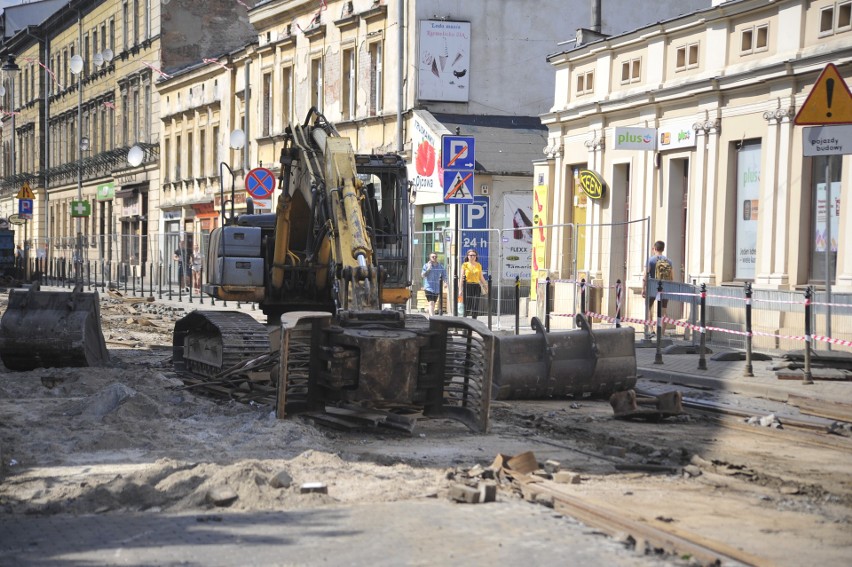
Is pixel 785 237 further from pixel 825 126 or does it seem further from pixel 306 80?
pixel 306 80

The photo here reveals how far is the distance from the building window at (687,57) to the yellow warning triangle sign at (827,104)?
973cm

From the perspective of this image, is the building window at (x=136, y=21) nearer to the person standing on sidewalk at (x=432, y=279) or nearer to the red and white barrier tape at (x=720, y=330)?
the person standing on sidewalk at (x=432, y=279)

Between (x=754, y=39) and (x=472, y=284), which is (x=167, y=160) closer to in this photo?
(x=472, y=284)

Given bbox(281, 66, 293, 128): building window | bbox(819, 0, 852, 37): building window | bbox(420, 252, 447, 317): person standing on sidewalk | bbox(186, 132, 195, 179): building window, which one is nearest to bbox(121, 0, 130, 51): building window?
bbox(186, 132, 195, 179): building window

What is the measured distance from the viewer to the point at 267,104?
1825 inches

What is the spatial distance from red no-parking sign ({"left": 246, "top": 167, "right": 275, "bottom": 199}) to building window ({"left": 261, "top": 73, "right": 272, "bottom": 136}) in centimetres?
1787

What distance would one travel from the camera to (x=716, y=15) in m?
23.3

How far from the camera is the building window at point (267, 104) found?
45.8 metres

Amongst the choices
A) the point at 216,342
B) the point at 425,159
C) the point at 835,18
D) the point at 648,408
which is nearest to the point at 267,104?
the point at 425,159

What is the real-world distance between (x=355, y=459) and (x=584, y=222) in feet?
62.5

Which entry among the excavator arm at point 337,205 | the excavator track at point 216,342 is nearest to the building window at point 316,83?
the excavator track at point 216,342

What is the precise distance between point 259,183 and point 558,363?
49.4 ft

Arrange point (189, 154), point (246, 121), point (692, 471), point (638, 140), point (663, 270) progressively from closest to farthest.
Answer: point (692, 471) → point (663, 270) → point (638, 140) → point (246, 121) → point (189, 154)

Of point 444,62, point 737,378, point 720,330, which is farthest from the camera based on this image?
point 444,62
